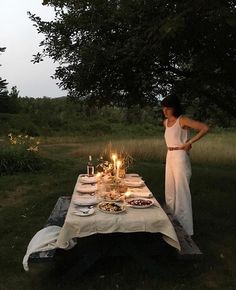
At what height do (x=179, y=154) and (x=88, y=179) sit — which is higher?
(x=179, y=154)

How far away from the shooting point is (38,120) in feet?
117

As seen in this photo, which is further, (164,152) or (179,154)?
(164,152)

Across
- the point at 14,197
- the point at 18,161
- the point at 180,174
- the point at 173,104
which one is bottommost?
the point at 14,197

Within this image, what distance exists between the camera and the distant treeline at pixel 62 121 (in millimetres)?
32531

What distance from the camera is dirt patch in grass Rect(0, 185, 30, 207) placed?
1012 cm

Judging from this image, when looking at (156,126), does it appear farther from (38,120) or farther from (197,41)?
(197,41)

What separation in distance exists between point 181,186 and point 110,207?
5.15 feet

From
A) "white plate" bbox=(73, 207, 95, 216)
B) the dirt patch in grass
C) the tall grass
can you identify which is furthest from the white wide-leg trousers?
the tall grass

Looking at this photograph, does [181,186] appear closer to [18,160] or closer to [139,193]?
[139,193]

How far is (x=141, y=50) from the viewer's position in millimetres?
8023

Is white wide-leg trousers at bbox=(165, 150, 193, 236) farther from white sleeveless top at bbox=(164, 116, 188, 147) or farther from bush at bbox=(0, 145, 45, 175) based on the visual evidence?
bush at bbox=(0, 145, 45, 175)

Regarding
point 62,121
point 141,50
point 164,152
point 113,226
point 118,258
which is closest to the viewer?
point 113,226

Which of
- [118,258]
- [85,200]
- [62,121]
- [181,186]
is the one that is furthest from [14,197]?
[62,121]

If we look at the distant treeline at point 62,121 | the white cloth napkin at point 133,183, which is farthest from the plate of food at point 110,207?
the distant treeline at point 62,121
